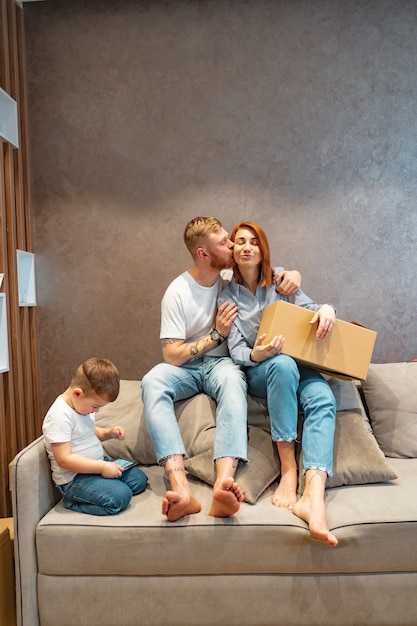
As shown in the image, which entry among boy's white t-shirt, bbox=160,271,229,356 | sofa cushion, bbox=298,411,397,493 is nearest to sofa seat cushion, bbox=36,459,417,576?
sofa cushion, bbox=298,411,397,493

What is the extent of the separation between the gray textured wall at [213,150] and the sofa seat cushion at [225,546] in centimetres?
141

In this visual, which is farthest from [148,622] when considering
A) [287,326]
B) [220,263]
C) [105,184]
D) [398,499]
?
[105,184]

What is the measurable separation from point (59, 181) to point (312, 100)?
1508mm

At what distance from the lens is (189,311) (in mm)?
2398

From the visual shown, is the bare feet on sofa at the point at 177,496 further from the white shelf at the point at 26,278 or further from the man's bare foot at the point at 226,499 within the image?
the white shelf at the point at 26,278

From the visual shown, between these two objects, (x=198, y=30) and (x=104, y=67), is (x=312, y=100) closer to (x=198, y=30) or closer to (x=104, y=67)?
(x=198, y=30)

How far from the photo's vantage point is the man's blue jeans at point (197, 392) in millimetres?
2023

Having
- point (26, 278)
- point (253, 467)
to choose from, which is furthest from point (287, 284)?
point (26, 278)

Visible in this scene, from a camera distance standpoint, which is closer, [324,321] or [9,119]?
[324,321]

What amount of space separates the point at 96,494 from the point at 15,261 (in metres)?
1.39

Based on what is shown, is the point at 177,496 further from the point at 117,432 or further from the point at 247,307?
the point at 247,307

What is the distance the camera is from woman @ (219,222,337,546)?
1.92m

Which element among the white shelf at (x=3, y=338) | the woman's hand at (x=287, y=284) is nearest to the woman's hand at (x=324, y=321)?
the woman's hand at (x=287, y=284)

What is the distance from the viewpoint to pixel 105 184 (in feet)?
10.2
